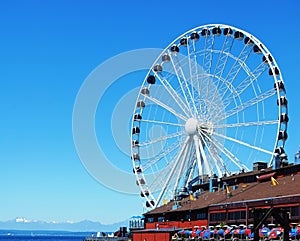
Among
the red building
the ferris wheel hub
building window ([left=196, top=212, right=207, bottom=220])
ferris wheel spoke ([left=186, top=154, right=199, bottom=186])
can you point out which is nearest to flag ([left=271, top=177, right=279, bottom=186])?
the red building

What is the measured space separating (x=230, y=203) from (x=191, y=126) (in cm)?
1376

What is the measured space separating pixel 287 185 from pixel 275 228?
42.9 feet

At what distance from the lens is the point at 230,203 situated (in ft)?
250

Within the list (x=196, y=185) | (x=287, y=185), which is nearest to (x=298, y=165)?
(x=287, y=185)

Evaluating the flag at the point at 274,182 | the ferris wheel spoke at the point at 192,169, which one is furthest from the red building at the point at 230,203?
the ferris wheel spoke at the point at 192,169

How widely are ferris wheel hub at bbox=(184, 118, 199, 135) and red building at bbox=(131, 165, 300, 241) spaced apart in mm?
8411

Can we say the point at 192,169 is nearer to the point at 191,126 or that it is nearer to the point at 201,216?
the point at 191,126

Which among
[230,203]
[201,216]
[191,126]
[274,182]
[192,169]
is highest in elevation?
[191,126]

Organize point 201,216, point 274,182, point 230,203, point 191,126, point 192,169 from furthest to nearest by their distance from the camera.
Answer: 1. point 192,169
2. point 191,126
3. point 201,216
4. point 274,182
5. point 230,203

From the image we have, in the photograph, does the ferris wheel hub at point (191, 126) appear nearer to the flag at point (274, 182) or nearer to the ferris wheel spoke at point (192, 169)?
the ferris wheel spoke at point (192, 169)

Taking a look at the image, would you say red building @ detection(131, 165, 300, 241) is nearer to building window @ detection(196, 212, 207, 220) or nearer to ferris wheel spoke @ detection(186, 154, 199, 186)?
building window @ detection(196, 212, 207, 220)

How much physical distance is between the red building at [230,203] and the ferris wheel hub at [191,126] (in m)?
8.41

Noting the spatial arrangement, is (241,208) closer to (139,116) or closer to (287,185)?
(287,185)

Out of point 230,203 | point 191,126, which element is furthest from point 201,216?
point 191,126
